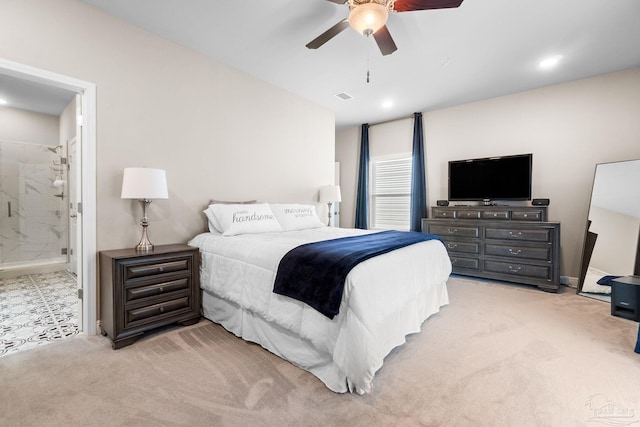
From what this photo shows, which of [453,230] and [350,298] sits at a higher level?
[453,230]

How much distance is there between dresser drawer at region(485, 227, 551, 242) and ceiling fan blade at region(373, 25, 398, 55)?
2963mm

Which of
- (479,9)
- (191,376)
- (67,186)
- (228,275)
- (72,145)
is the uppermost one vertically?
(479,9)

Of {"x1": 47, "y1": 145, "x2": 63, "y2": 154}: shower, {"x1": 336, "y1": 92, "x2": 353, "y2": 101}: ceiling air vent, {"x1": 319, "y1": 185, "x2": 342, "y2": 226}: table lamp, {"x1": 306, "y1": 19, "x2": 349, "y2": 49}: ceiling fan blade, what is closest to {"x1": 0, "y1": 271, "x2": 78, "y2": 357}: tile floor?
{"x1": 47, "y1": 145, "x2": 63, "y2": 154}: shower

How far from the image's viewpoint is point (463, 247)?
166 inches

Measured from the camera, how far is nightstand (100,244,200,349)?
2133 mm

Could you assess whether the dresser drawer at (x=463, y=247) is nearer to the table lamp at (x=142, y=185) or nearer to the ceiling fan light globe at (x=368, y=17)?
the ceiling fan light globe at (x=368, y=17)

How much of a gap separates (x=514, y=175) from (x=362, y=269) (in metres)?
A: 3.68

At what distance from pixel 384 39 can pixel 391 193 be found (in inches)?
144

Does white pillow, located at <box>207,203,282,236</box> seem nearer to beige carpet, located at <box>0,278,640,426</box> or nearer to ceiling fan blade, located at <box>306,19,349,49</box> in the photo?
beige carpet, located at <box>0,278,640,426</box>

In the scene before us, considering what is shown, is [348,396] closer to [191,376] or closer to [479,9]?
[191,376]

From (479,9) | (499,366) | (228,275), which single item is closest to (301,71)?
(479,9)

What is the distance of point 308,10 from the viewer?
8.07 feet

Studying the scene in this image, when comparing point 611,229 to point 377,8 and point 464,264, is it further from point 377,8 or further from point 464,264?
point 377,8

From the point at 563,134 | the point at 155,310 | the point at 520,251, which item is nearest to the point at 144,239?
the point at 155,310
